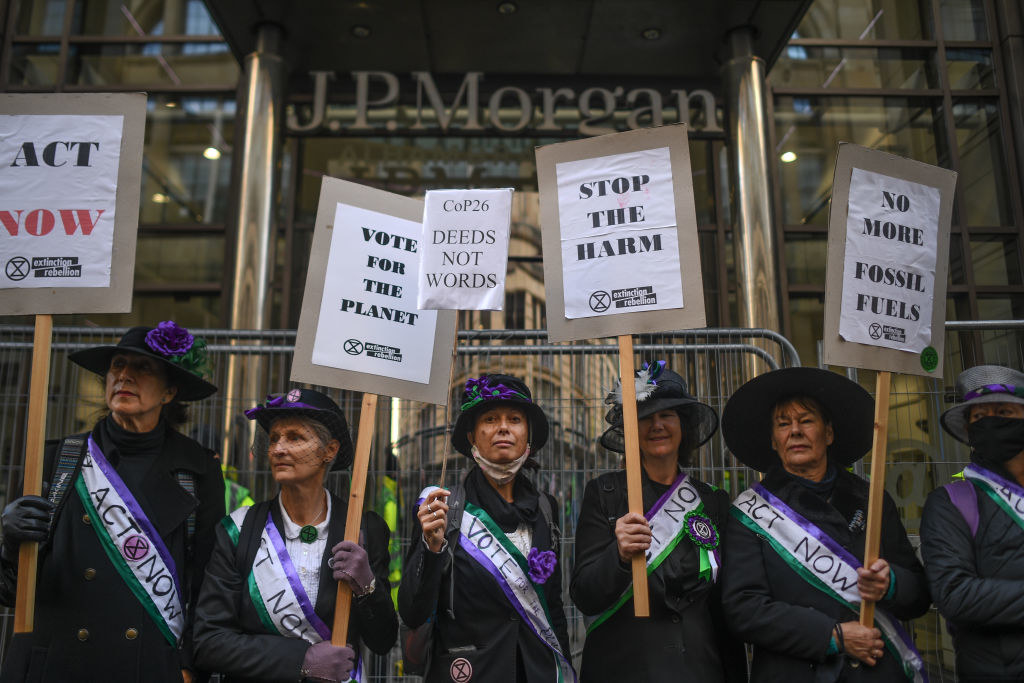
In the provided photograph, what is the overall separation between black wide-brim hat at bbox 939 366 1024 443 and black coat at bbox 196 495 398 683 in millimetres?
2715

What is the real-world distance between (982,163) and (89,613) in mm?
9314

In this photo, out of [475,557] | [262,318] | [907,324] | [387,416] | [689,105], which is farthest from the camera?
[689,105]

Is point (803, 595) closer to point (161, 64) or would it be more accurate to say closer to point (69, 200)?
point (69, 200)

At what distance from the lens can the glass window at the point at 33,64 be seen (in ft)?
31.5

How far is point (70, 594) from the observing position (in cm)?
358

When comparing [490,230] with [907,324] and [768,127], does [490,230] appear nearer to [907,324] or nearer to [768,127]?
[907,324]

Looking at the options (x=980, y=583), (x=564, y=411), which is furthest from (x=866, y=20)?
(x=980, y=583)

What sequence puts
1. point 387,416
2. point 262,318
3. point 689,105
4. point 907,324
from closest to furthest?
point 907,324 → point 387,416 → point 262,318 → point 689,105

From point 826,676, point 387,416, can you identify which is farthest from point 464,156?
point 826,676

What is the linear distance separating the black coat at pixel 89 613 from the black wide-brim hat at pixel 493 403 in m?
1.26

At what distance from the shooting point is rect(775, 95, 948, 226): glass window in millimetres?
9523

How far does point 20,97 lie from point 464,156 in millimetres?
6327

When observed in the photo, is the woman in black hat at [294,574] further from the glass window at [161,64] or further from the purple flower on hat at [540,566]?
the glass window at [161,64]

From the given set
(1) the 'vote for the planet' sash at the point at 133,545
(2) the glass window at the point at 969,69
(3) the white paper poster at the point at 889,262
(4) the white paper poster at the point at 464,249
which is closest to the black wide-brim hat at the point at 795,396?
(3) the white paper poster at the point at 889,262
